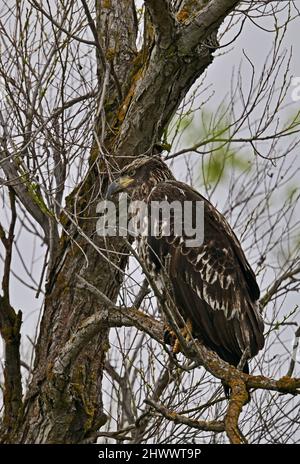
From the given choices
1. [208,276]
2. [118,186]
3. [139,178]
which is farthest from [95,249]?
[208,276]

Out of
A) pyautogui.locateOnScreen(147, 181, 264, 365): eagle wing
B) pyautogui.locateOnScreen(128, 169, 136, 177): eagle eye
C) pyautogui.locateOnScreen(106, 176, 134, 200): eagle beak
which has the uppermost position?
pyautogui.locateOnScreen(128, 169, 136, 177): eagle eye

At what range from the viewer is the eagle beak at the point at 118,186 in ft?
24.5

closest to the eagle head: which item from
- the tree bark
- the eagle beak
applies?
the eagle beak

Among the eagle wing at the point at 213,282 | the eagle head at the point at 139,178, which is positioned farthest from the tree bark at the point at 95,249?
the eagle wing at the point at 213,282

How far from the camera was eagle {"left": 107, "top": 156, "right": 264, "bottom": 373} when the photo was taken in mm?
7289

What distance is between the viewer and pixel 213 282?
24.4 feet

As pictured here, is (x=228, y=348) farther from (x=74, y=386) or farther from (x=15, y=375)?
(x=15, y=375)

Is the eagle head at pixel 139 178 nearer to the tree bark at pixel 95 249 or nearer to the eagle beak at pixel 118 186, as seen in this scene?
the eagle beak at pixel 118 186

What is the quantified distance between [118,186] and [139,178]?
211mm

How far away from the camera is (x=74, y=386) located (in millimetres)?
7430

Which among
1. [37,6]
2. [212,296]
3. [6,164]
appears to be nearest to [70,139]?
[6,164]

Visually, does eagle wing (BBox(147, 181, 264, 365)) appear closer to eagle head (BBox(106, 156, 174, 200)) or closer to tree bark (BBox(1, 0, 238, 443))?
eagle head (BBox(106, 156, 174, 200))

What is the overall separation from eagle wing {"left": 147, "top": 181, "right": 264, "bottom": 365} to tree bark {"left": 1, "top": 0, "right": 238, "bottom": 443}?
412 mm

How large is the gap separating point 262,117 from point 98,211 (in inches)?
73.1
